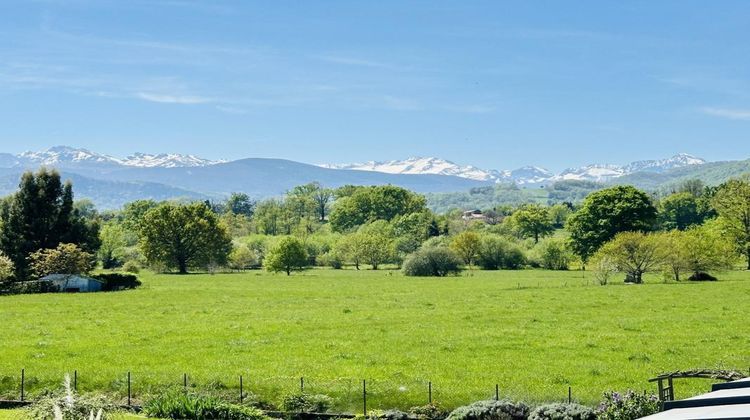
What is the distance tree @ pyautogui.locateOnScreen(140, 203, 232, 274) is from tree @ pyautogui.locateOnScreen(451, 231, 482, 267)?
38.3m

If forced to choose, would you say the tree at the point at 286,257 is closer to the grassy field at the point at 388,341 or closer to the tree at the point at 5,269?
the tree at the point at 5,269

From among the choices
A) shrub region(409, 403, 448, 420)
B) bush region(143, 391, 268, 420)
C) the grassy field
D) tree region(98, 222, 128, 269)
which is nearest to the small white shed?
the grassy field

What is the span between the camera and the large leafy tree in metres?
93.1

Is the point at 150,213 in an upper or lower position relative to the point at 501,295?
upper

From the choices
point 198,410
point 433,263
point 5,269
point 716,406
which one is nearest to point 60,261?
point 5,269

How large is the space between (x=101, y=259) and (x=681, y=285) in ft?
345

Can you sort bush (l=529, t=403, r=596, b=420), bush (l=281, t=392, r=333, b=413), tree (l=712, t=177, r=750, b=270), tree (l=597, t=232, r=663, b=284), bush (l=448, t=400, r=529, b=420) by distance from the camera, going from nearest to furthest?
bush (l=529, t=403, r=596, b=420), bush (l=448, t=400, r=529, b=420), bush (l=281, t=392, r=333, b=413), tree (l=597, t=232, r=663, b=284), tree (l=712, t=177, r=750, b=270)

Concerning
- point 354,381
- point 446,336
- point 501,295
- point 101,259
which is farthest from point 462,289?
point 101,259

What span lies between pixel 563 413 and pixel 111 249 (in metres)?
137

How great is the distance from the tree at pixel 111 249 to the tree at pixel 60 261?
4763 cm

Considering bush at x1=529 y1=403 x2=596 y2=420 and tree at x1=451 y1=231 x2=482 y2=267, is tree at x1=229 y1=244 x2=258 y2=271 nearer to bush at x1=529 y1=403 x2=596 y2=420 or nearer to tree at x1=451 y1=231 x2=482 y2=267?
tree at x1=451 y1=231 x2=482 y2=267

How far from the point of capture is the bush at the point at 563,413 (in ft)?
78.9

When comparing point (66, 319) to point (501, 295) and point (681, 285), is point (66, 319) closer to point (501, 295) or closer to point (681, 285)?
point (501, 295)

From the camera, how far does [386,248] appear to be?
142m
